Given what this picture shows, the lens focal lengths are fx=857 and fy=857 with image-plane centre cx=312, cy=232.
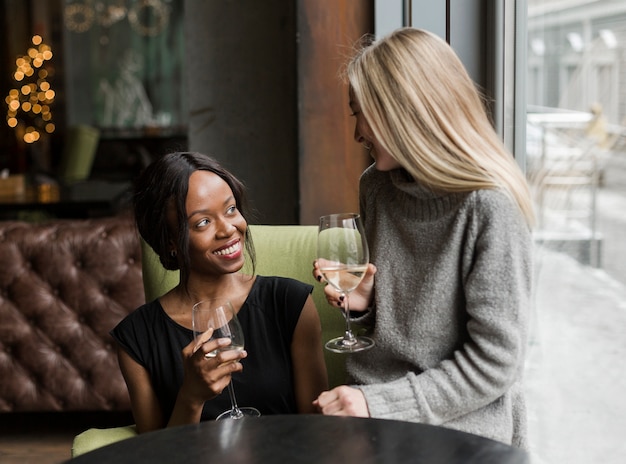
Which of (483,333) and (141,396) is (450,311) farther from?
(141,396)

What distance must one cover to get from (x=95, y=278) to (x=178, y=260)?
1660 mm

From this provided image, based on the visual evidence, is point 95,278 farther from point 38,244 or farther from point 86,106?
point 86,106

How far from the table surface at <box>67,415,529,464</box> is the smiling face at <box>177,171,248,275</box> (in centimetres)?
42

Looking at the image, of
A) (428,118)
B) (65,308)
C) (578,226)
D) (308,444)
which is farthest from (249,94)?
(308,444)

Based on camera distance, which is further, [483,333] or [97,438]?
[97,438]

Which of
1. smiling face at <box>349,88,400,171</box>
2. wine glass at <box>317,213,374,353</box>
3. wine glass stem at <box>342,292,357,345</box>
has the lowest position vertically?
wine glass stem at <box>342,292,357,345</box>

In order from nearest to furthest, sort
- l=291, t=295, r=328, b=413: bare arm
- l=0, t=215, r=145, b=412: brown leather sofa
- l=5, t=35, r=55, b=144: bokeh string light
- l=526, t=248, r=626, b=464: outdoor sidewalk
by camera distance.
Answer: l=291, t=295, r=328, b=413: bare arm → l=526, t=248, r=626, b=464: outdoor sidewalk → l=0, t=215, r=145, b=412: brown leather sofa → l=5, t=35, r=55, b=144: bokeh string light

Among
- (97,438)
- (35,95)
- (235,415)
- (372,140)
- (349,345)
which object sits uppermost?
(35,95)

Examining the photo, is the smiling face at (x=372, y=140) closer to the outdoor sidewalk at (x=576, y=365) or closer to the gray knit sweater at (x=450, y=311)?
the gray knit sweater at (x=450, y=311)

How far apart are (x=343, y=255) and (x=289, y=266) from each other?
560 millimetres

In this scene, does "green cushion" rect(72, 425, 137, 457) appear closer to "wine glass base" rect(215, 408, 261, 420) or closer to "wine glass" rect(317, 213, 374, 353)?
"wine glass base" rect(215, 408, 261, 420)

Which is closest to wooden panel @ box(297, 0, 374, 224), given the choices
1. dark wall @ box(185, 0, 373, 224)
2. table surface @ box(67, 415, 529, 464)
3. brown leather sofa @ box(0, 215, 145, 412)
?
dark wall @ box(185, 0, 373, 224)

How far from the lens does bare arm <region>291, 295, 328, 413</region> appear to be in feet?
5.98

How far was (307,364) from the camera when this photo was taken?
1.83 m
